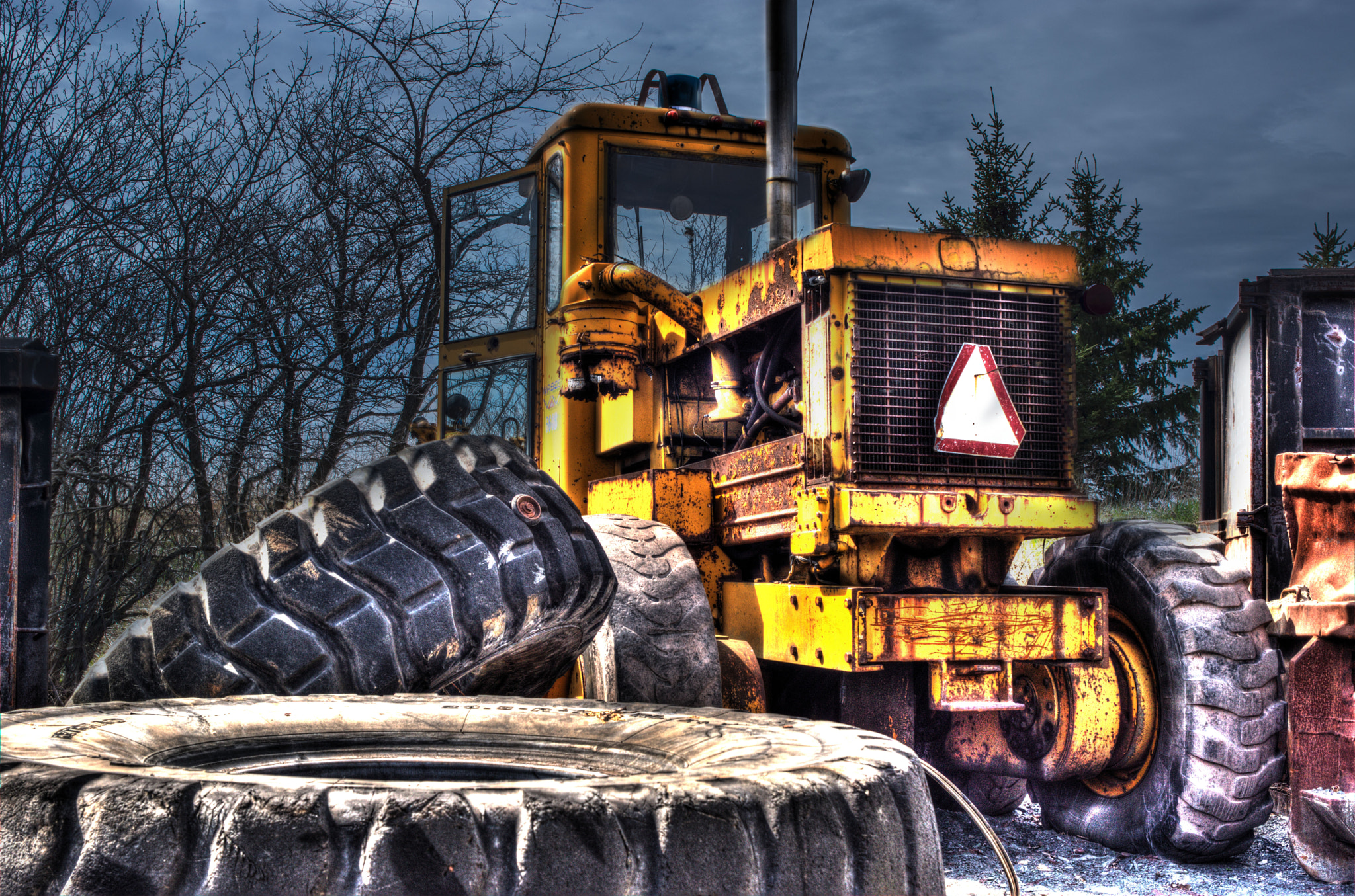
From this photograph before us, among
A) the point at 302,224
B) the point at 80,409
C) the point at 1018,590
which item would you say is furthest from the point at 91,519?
the point at 1018,590

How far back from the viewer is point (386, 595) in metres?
2.86

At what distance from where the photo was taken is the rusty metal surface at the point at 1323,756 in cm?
411

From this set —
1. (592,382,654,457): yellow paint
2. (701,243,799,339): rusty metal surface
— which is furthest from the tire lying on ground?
(592,382,654,457): yellow paint

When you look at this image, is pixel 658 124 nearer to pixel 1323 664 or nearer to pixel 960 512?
pixel 960 512

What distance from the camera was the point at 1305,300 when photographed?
17.6 feet

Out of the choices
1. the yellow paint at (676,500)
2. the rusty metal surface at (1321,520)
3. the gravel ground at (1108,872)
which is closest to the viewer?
the gravel ground at (1108,872)

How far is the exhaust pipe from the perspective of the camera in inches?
186

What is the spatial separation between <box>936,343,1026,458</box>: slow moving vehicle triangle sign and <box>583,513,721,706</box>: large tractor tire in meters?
Answer: 0.94

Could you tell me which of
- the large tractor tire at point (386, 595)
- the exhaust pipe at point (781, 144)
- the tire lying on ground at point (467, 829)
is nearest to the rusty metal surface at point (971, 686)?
the large tractor tire at point (386, 595)

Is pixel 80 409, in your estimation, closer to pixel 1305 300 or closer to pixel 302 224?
pixel 302 224

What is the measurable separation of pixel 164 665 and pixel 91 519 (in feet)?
15.0

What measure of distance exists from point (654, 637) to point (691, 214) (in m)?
2.34

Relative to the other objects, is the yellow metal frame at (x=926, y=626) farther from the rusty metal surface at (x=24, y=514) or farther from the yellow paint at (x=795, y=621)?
the rusty metal surface at (x=24, y=514)

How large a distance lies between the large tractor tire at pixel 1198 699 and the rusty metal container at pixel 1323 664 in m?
0.09
